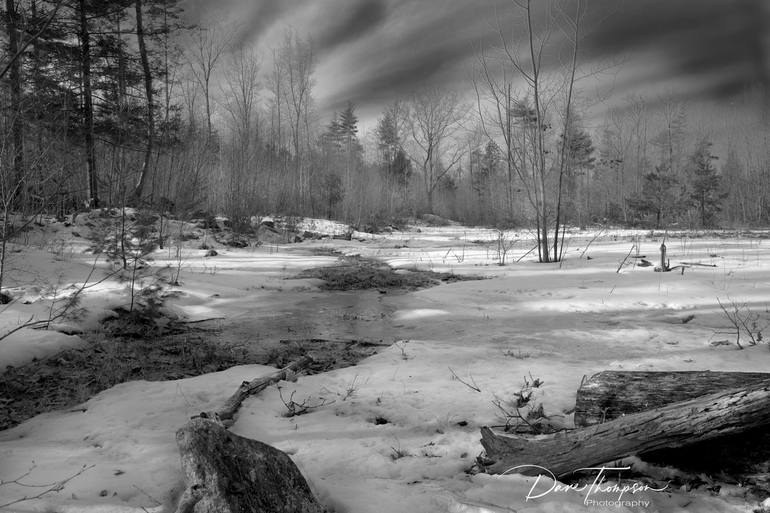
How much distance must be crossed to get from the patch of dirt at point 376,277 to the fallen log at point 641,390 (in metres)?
5.38

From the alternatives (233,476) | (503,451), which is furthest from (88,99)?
(503,451)

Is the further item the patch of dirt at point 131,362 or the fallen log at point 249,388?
the patch of dirt at point 131,362

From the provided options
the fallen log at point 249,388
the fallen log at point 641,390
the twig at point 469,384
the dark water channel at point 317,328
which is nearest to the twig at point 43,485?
the fallen log at point 249,388

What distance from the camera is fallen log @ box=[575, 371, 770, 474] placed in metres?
1.59

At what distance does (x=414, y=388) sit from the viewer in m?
2.94

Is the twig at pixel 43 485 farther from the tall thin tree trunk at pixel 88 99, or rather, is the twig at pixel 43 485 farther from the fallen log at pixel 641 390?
the tall thin tree trunk at pixel 88 99

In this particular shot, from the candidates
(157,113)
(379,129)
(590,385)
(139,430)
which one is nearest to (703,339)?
(590,385)

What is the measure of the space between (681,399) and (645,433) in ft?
1.62

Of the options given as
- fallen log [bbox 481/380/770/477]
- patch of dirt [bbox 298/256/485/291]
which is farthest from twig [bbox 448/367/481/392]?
patch of dirt [bbox 298/256/485/291]

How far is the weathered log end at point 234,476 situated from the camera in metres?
1.45

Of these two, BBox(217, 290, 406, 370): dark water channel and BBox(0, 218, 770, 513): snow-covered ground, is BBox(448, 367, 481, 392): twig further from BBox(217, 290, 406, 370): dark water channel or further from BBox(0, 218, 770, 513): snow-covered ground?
BBox(217, 290, 406, 370): dark water channel

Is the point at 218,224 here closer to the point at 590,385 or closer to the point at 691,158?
the point at 590,385

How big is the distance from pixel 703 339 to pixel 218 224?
528 inches

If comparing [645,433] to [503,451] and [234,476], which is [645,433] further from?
[234,476]
